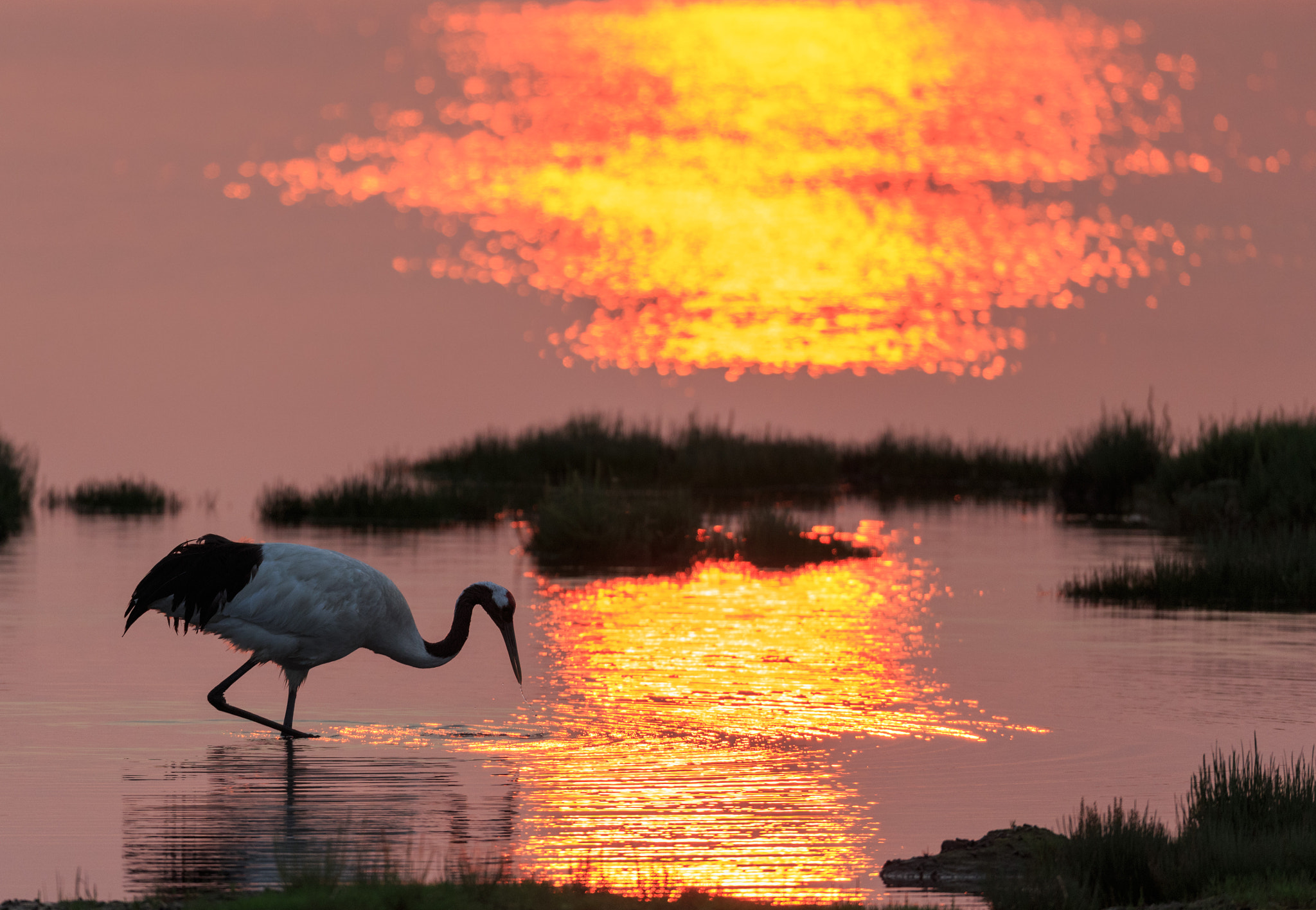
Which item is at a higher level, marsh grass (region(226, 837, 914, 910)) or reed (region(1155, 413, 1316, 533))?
reed (region(1155, 413, 1316, 533))

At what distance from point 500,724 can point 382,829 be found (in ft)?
11.2

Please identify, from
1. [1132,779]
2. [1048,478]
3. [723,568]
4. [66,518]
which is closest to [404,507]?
[66,518]

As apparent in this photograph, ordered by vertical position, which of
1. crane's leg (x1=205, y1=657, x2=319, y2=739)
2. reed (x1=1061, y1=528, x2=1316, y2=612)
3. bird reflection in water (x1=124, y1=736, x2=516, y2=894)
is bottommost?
bird reflection in water (x1=124, y1=736, x2=516, y2=894)

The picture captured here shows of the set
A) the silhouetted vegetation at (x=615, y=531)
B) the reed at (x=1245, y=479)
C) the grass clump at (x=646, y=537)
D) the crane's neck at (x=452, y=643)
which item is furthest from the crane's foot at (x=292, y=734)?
the reed at (x=1245, y=479)

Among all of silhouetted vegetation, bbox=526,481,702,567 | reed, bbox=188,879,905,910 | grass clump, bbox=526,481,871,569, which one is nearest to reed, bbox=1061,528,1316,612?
grass clump, bbox=526,481,871,569

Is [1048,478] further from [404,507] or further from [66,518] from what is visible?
[66,518]

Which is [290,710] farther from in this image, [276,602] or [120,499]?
[120,499]

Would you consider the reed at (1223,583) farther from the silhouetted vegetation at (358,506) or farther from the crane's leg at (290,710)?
the silhouetted vegetation at (358,506)

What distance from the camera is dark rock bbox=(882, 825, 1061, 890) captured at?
7.58m

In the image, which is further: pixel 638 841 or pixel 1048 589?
pixel 1048 589

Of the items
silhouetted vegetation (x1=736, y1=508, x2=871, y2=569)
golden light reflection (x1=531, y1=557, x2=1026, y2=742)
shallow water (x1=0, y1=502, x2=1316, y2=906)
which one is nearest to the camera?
shallow water (x1=0, y1=502, x2=1316, y2=906)

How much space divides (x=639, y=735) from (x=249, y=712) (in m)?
2.69

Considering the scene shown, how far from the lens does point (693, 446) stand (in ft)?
158

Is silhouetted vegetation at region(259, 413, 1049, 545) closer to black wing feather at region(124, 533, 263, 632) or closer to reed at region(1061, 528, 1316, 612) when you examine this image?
reed at region(1061, 528, 1316, 612)
